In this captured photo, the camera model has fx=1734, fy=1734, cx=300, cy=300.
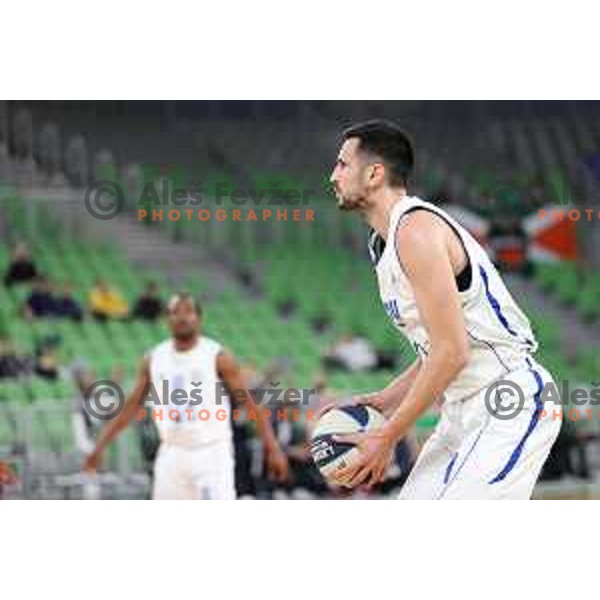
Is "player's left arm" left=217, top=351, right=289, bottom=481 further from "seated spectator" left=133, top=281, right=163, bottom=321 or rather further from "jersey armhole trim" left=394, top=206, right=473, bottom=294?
"seated spectator" left=133, top=281, right=163, bottom=321

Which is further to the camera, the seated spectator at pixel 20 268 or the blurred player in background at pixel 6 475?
the seated spectator at pixel 20 268

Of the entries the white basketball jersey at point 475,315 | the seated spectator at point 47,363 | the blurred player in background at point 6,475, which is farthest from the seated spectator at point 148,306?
the white basketball jersey at point 475,315

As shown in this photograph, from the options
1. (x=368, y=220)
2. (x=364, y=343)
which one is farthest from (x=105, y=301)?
(x=368, y=220)

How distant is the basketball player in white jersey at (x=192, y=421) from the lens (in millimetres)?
10320

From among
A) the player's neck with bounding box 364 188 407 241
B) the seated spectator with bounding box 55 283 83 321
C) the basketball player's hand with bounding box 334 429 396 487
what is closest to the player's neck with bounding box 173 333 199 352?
the player's neck with bounding box 364 188 407 241

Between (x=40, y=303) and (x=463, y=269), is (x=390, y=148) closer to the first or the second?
(x=463, y=269)

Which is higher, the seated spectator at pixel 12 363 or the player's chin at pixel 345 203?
the seated spectator at pixel 12 363

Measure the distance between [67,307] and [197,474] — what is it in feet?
21.7

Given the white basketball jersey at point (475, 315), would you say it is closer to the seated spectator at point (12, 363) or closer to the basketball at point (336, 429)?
the basketball at point (336, 429)

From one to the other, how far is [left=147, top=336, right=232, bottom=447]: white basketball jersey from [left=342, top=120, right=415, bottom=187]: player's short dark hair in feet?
14.9

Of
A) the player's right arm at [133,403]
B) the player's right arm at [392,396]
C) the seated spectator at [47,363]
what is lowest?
the player's right arm at [392,396]

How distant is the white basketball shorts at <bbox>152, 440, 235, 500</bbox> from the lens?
10305 millimetres

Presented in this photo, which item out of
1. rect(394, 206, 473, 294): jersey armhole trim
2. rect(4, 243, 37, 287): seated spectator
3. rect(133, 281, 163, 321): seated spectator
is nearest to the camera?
rect(394, 206, 473, 294): jersey armhole trim

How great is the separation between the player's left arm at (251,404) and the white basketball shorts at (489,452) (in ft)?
13.1
